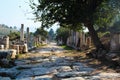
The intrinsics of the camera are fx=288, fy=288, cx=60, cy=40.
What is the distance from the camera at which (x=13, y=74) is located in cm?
1144

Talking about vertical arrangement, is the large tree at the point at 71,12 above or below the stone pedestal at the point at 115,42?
above

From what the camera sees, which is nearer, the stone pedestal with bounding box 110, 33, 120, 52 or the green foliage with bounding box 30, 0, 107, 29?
the stone pedestal with bounding box 110, 33, 120, 52

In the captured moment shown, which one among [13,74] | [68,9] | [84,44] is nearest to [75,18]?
[68,9]

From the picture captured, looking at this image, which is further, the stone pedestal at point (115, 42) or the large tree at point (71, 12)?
the large tree at point (71, 12)

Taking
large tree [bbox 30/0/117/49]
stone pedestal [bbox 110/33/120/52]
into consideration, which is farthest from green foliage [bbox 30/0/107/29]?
Result: stone pedestal [bbox 110/33/120/52]

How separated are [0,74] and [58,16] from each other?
39.3 ft

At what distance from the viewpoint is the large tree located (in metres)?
21.5

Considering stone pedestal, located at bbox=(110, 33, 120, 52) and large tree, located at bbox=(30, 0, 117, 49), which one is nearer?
stone pedestal, located at bbox=(110, 33, 120, 52)

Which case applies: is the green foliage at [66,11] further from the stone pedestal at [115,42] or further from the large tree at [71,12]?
the stone pedestal at [115,42]

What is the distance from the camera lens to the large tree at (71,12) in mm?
21469

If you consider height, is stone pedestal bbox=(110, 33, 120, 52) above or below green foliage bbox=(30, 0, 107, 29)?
below

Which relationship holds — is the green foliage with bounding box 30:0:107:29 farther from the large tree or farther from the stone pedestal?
the stone pedestal

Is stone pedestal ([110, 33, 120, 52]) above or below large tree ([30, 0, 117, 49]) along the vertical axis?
below

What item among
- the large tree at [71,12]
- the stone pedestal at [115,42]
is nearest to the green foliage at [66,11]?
the large tree at [71,12]
